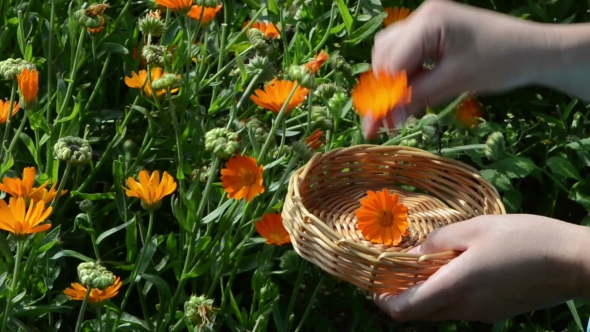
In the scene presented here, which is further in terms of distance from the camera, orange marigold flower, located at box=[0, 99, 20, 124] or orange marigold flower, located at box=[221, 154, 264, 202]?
orange marigold flower, located at box=[0, 99, 20, 124]

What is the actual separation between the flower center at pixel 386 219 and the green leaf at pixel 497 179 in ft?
1.37

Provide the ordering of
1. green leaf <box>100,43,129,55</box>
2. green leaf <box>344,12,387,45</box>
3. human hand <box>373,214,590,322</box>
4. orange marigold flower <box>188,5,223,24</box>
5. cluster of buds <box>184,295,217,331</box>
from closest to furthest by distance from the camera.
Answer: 1. human hand <box>373,214,590,322</box>
2. cluster of buds <box>184,295,217,331</box>
3. orange marigold flower <box>188,5,223,24</box>
4. green leaf <box>100,43,129,55</box>
5. green leaf <box>344,12,387,45</box>

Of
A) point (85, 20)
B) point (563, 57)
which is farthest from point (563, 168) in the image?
point (85, 20)

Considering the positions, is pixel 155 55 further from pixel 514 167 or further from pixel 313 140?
pixel 514 167

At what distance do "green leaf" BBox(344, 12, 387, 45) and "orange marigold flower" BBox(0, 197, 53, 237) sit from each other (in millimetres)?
738

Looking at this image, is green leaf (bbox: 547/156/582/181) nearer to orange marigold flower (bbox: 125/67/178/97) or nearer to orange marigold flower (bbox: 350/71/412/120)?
orange marigold flower (bbox: 350/71/412/120)

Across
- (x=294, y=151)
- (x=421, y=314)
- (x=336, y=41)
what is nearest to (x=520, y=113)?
(x=336, y=41)

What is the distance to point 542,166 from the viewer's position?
191 centimetres

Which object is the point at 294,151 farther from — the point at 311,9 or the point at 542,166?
the point at 542,166

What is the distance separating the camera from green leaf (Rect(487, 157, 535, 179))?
161 cm

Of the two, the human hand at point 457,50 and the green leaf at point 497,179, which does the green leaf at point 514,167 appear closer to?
the green leaf at point 497,179

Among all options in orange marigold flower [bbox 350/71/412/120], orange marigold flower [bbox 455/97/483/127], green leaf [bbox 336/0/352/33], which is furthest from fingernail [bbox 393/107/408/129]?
green leaf [bbox 336/0/352/33]

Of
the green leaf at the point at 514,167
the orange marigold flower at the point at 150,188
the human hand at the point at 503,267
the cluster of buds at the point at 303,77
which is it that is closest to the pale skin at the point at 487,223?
the human hand at the point at 503,267

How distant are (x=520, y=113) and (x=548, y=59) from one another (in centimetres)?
80
